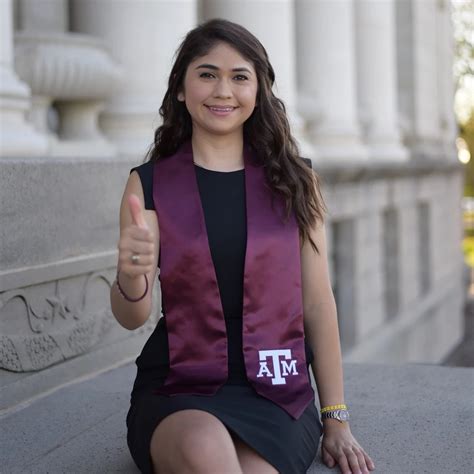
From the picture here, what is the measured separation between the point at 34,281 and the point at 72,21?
5.27 meters

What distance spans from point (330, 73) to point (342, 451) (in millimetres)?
10913

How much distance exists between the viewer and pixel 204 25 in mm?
3516

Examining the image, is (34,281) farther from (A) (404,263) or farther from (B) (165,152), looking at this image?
(A) (404,263)

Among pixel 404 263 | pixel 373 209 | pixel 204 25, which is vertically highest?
pixel 204 25

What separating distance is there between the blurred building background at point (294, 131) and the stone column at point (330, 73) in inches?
0.9

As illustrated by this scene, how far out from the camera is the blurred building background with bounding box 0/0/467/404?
4867 mm

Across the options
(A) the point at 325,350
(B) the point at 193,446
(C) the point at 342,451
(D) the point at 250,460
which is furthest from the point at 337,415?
(B) the point at 193,446

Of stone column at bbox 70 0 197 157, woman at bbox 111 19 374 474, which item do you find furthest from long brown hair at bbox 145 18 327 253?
stone column at bbox 70 0 197 157

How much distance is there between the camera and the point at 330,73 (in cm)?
1383

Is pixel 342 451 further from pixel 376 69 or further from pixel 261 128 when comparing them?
pixel 376 69

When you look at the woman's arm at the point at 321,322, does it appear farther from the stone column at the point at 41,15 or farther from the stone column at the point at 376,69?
the stone column at the point at 376,69

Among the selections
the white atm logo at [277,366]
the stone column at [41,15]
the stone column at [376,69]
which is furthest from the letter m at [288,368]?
the stone column at [376,69]

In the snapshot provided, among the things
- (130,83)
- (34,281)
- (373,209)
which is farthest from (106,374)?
(373,209)

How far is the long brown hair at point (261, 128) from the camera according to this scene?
11.4 ft
